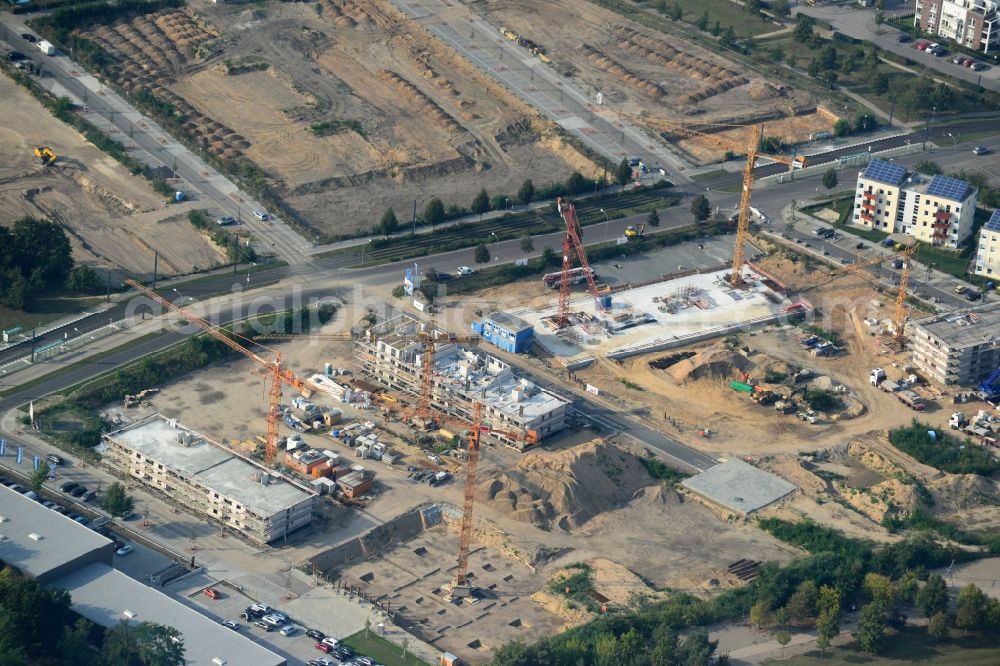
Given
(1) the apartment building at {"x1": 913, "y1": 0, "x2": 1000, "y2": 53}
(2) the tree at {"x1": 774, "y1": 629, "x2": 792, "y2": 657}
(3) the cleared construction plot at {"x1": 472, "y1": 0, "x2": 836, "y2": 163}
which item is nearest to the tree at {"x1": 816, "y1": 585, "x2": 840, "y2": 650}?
(2) the tree at {"x1": 774, "y1": 629, "x2": 792, "y2": 657}

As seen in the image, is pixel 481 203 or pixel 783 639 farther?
pixel 481 203

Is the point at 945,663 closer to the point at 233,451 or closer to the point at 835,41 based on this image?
the point at 233,451

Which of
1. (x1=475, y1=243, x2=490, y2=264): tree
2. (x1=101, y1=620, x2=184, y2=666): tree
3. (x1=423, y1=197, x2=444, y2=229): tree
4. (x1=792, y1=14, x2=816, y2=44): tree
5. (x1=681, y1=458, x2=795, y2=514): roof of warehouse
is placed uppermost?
(x1=792, y1=14, x2=816, y2=44): tree

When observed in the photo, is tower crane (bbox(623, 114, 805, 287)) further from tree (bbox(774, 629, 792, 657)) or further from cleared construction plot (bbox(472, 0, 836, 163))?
tree (bbox(774, 629, 792, 657))

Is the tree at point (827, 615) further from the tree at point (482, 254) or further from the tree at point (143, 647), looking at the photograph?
the tree at point (482, 254)

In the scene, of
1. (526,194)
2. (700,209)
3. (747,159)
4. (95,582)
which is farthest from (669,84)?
(95,582)

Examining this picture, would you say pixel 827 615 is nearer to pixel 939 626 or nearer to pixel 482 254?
pixel 939 626
